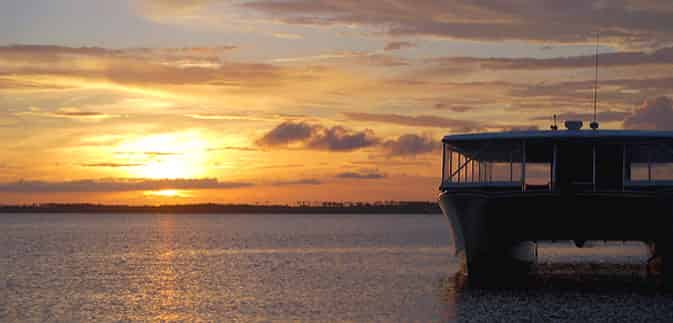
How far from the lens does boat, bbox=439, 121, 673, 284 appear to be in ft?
102

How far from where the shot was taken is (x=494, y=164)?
34.9 metres

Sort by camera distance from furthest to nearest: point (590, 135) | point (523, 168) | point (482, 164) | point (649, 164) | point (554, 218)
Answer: point (482, 164)
point (649, 164)
point (523, 168)
point (554, 218)
point (590, 135)

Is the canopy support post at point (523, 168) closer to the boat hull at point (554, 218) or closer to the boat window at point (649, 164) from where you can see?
the boat hull at point (554, 218)

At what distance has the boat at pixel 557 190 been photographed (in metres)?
31.0

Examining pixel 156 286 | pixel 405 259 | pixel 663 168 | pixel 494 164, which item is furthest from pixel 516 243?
pixel 405 259

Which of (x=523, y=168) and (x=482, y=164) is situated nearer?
(x=523, y=168)

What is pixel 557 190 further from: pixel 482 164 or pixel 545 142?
pixel 482 164

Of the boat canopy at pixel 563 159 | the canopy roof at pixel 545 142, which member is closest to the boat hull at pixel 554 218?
the boat canopy at pixel 563 159

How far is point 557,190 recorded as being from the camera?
31359 mm

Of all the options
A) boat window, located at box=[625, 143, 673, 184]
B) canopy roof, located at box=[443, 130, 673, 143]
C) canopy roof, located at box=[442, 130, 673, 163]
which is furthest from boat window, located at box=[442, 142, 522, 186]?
boat window, located at box=[625, 143, 673, 184]

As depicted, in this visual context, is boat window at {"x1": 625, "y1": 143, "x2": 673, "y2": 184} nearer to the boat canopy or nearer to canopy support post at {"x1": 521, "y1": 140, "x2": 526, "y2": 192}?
the boat canopy

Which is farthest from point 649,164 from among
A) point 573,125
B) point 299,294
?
point 299,294

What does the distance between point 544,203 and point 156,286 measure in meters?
18.2

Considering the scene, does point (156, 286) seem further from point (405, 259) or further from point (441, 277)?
point (405, 259)
